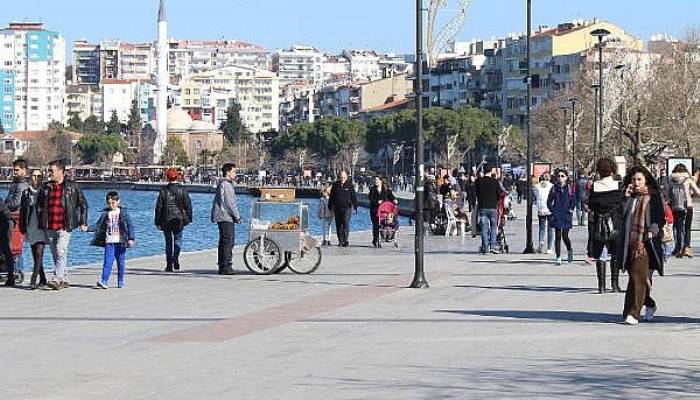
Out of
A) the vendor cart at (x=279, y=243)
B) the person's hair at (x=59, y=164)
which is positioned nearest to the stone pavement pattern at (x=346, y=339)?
the vendor cart at (x=279, y=243)

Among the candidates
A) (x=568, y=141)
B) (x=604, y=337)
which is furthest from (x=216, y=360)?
(x=568, y=141)

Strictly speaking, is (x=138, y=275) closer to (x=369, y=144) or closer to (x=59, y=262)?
(x=59, y=262)

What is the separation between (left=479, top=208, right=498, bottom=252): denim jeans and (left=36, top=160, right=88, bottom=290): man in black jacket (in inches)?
403

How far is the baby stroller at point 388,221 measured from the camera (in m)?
32.6

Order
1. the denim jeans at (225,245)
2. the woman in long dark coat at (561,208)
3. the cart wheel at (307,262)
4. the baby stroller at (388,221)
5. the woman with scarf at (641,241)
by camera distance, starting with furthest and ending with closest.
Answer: the baby stroller at (388,221) → the woman in long dark coat at (561,208) → the cart wheel at (307,262) → the denim jeans at (225,245) → the woman with scarf at (641,241)

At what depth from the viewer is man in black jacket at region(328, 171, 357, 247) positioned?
1241 inches

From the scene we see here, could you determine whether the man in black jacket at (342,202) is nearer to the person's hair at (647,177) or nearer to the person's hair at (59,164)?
the person's hair at (59,164)

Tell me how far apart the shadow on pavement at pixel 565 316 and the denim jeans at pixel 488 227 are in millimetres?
11728

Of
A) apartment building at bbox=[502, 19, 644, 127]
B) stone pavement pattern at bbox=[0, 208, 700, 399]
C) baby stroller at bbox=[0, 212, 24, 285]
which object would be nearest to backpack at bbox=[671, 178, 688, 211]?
stone pavement pattern at bbox=[0, 208, 700, 399]

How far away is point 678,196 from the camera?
27.5m

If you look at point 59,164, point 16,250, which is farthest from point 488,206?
point 59,164

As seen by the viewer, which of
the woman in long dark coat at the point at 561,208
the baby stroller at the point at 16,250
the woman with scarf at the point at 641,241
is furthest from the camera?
the woman in long dark coat at the point at 561,208

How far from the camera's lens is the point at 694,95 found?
278 feet

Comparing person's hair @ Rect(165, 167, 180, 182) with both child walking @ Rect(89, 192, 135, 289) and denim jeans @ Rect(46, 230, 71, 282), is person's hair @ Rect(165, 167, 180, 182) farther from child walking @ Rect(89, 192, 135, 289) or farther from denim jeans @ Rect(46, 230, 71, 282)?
denim jeans @ Rect(46, 230, 71, 282)
